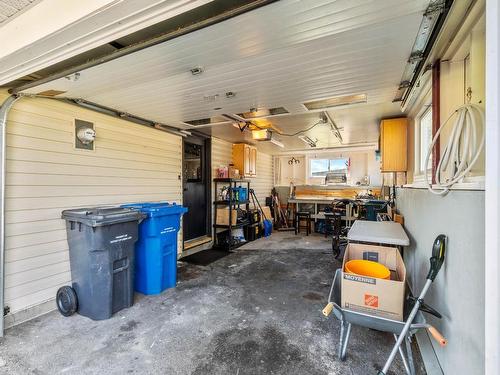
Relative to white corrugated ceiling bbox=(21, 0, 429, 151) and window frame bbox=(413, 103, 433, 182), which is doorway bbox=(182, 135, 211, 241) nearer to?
white corrugated ceiling bbox=(21, 0, 429, 151)

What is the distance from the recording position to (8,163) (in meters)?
2.35

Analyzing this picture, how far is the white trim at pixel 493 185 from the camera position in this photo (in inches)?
29.4

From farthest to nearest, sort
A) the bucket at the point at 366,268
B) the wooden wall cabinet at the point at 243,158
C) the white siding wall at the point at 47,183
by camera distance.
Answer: the wooden wall cabinet at the point at 243,158 < the white siding wall at the point at 47,183 < the bucket at the point at 366,268

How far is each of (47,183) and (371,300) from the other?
10.8 feet

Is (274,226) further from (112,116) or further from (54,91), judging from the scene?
(54,91)

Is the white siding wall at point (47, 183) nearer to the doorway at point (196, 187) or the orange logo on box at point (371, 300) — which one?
the doorway at point (196, 187)

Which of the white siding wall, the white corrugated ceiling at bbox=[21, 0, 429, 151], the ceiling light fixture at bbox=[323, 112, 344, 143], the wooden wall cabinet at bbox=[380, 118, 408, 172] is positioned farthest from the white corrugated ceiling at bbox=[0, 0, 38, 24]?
the wooden wall cabinet at bbox=[380, 118, 408, 172]

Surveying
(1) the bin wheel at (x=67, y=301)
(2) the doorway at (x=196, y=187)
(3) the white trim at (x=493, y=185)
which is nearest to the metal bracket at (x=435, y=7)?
(3) the white trim at (x=493, y=185)

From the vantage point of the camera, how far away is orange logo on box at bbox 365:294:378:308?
1569 millimetres

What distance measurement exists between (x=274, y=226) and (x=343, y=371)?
5907mm

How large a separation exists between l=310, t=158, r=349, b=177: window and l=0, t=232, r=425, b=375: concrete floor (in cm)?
484

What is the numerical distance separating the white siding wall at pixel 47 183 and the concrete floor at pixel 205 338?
0.49 m

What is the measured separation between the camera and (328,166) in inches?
301

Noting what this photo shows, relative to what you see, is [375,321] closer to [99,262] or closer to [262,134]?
[99,262]
